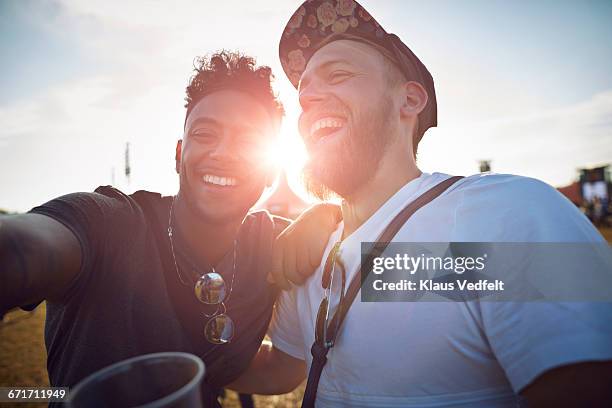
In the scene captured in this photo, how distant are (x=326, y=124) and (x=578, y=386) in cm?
192

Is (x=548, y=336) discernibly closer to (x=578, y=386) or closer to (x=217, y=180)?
(x=578, y=386)

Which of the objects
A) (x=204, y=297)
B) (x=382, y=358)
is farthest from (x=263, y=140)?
(x=382, y=358)

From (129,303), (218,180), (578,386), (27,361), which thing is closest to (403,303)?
(578,386)

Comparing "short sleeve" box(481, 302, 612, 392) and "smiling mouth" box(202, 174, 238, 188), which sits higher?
"smiling mouth" box(202, 174, 238, 188)

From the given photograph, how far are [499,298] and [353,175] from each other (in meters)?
1.16

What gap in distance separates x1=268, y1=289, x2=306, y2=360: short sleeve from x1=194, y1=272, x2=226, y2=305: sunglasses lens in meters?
0.51

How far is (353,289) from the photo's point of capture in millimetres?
1682

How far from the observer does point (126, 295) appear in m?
1.86

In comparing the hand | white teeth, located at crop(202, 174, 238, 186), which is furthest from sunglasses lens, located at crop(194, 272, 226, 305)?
white teeth, located at crop(202, 174, 238, 186)

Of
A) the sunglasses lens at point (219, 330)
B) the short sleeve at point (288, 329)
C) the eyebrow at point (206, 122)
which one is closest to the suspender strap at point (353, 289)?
the short sleeve at point (288, 329)

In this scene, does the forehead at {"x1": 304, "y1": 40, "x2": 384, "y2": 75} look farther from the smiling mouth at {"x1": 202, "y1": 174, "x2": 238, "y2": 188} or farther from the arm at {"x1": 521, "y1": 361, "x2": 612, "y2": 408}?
the arm at {"x1": 521, "y1": 361, "x2": 612, "y2": 408}

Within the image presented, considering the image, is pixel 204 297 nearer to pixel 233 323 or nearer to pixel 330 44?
pixel 233 323

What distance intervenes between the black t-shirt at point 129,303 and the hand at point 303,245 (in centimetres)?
23

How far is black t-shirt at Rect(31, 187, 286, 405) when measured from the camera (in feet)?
5.69
